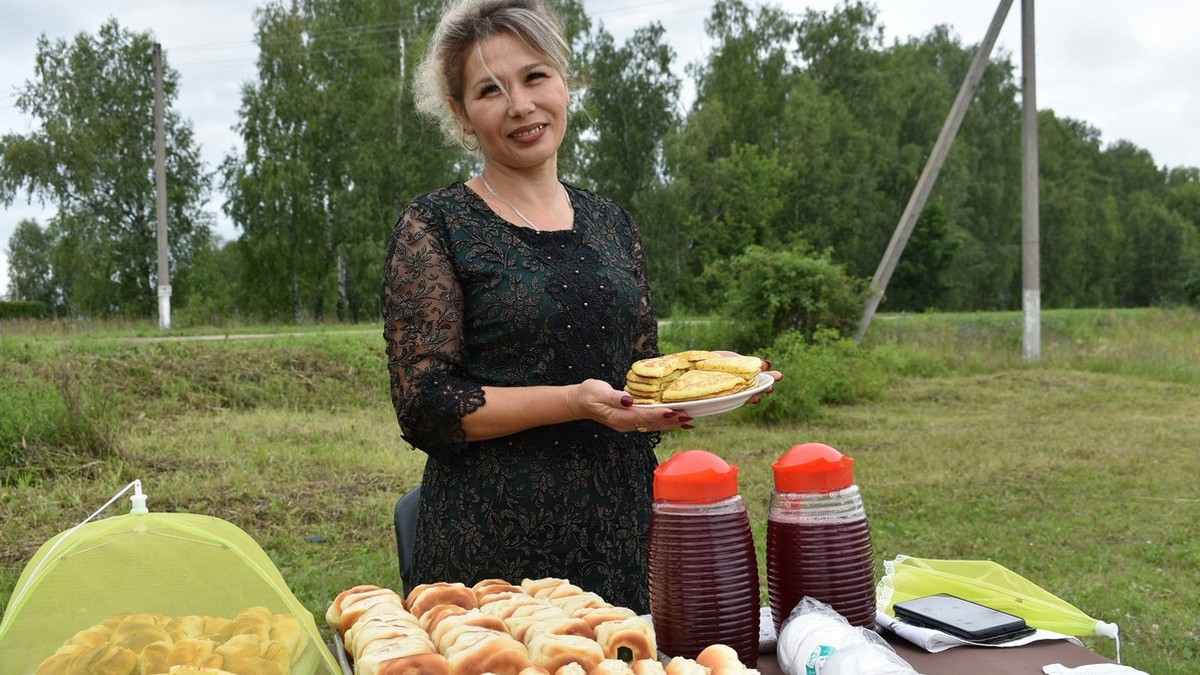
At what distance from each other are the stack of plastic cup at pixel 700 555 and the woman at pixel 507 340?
498mm

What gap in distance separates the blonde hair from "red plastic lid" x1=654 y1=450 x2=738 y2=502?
0.95 m

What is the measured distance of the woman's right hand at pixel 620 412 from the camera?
5.30 feet

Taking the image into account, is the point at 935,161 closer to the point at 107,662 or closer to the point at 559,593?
the point at 559,593

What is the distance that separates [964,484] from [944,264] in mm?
33837

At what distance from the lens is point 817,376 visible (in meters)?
11.0

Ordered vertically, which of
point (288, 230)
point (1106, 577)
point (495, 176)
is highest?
point (288, 230)

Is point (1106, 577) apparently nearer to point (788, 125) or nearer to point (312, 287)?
point (312, 287)

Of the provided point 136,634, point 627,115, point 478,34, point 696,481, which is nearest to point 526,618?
point 696,481

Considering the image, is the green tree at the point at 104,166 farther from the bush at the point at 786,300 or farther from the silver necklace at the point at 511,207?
the silver necklace at the point at 511,207

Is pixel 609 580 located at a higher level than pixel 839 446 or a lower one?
higher

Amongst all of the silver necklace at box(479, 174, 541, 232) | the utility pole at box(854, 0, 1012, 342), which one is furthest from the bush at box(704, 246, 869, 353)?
the silver necklace at box(479, 174, 541, 232)

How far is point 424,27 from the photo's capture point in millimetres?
25203

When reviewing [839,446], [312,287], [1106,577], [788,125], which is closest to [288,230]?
[312,287]

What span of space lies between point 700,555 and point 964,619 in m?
0.53
